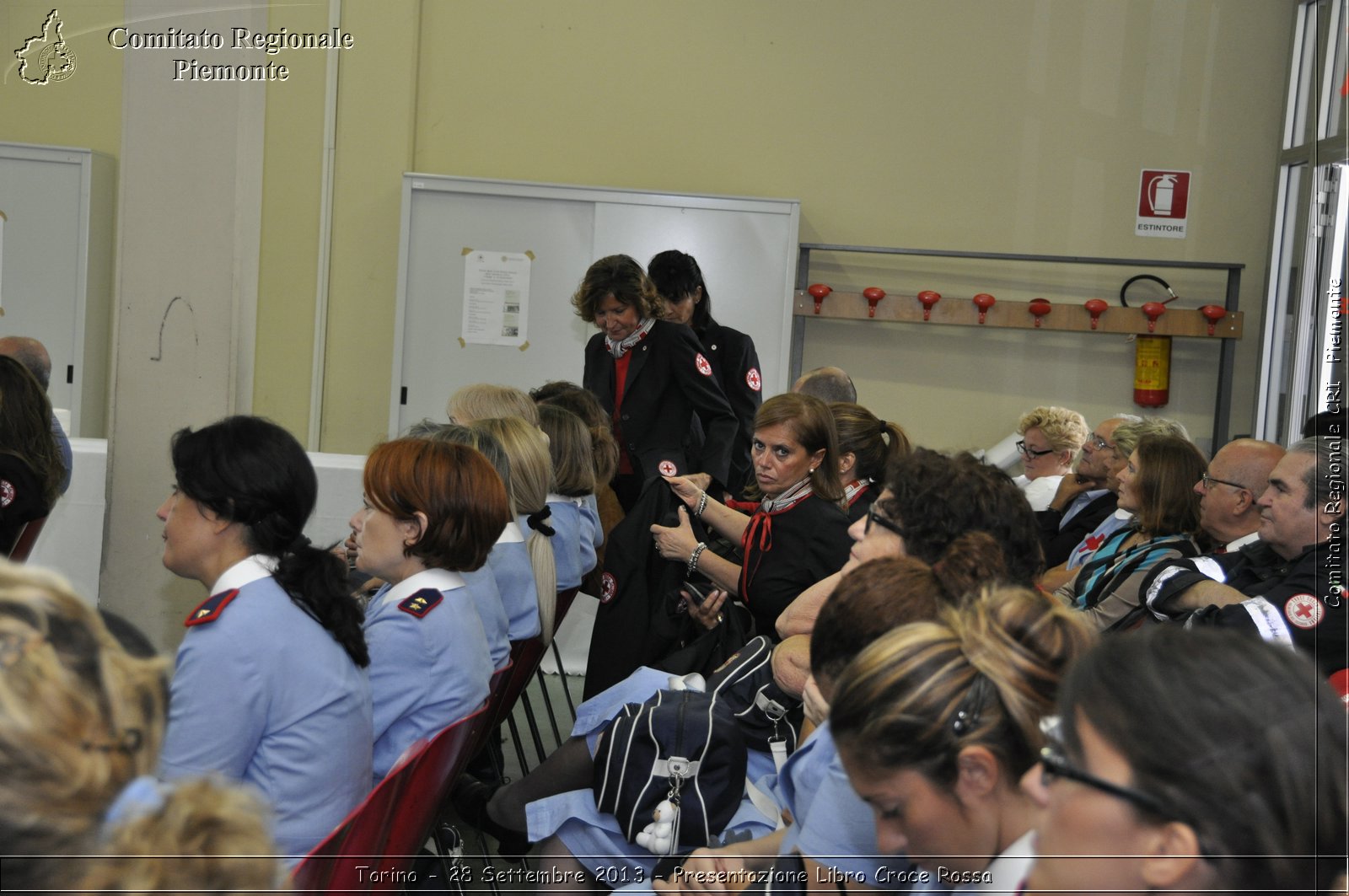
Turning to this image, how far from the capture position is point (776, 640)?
2.89 meters

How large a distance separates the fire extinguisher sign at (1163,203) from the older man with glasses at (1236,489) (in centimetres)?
342

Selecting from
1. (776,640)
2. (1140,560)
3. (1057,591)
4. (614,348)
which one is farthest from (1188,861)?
(614,348)

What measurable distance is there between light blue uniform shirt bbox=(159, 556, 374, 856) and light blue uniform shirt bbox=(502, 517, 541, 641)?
105 centimetres

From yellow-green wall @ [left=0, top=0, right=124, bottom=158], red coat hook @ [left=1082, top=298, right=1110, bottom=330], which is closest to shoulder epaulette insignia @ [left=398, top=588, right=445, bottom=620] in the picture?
red coat hook @ [left=1082, top=298, right=1110, bottom=330]

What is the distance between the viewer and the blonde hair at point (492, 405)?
3.38 meters

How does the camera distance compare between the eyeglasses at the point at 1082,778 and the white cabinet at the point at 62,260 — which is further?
the white cabinet at the point at 62,260

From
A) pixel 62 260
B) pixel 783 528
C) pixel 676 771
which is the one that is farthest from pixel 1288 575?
pixel 62 260

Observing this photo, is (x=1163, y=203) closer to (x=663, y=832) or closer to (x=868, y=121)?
(x=868, y=121)

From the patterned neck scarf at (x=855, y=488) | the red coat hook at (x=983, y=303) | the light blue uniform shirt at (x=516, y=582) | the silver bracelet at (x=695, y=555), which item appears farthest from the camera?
the red coat hook at (x=983, y=303)

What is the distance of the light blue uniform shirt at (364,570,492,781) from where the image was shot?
2002 millimetres

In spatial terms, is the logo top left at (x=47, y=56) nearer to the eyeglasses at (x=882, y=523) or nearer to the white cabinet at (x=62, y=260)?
the white cabinet at (x=62, y=260)

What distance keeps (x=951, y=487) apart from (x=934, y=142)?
14.7ft

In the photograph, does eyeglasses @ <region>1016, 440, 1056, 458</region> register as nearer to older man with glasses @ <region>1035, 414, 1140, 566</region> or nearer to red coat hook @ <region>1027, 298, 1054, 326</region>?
older man with glasses @ <region>1035, 414, 1140, 566</region>

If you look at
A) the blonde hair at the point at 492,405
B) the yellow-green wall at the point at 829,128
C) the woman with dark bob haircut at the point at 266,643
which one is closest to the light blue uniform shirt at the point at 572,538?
the blonde hair at the point at 492,405
